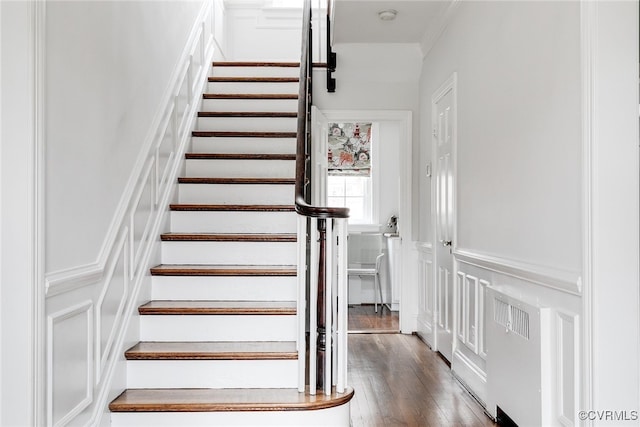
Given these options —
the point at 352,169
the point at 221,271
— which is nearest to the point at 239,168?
the point at 221,271

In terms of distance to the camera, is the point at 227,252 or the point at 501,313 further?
the point at 227,252

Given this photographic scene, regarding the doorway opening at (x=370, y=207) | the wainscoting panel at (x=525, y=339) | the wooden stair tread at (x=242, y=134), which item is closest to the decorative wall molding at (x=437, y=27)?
the doorway opening at (x=370, y=207)

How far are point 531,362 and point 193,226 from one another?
227 cm

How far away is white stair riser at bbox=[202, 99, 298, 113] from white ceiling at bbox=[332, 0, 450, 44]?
77cm

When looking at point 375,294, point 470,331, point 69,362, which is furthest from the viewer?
point 375,294

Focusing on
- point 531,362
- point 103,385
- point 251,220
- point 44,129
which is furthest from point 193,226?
point 531,362

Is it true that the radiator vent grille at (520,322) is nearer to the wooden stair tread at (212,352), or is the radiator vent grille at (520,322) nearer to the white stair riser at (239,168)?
the wooden stair tread at (212,352)

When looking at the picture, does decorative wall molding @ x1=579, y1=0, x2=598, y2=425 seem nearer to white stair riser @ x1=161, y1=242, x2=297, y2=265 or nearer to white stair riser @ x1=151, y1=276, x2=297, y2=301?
white stair riser @ x1=151, y1=276, x2=297, y2=301

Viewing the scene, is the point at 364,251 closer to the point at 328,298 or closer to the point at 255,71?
the point at 255,71

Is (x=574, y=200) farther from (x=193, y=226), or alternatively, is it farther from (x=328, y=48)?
(x=328, y=48)

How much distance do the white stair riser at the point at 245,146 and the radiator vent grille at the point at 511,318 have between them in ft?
6.90

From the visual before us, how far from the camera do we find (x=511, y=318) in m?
2.79

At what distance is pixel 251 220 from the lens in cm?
383

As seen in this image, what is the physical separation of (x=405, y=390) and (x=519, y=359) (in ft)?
3.53
